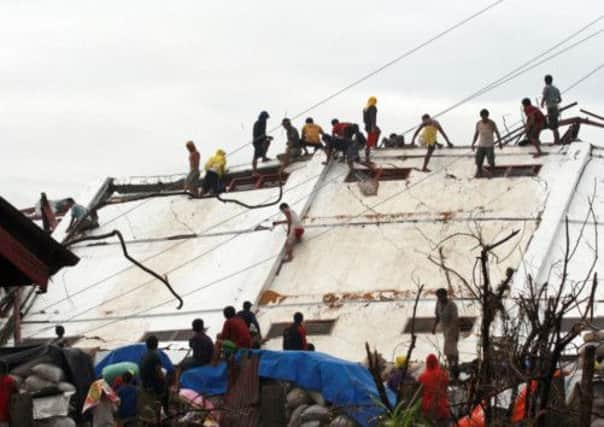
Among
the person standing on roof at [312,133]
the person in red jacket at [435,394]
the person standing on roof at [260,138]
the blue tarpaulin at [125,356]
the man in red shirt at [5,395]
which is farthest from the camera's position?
the person standing on roof at [260,138]

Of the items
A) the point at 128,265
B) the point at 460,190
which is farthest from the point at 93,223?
the point at 460,190

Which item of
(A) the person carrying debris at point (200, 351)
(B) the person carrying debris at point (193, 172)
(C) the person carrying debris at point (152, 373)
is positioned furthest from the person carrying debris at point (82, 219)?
(C) the person carrying debris at point (152, 373)

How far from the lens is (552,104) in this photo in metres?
28.3

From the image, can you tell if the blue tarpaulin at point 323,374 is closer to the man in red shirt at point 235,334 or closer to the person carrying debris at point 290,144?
the man in red shirt at point 235,334

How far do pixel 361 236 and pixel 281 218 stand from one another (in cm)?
169

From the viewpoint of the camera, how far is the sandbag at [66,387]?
16516 mm

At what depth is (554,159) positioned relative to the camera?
27.5m

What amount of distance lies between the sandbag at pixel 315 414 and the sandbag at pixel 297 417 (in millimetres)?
49

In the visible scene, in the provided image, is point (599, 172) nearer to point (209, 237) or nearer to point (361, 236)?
point (361, 236)

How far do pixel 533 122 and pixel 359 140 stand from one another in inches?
130

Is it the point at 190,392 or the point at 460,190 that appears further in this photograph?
the point at 460,190

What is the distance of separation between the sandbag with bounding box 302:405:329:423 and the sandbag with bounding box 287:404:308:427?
0.05 m

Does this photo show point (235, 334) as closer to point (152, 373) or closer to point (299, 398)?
point (152, 373)

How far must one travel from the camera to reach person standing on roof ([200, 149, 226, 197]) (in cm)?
3023
